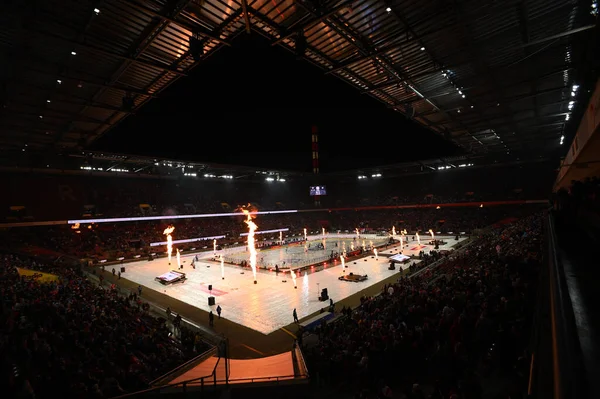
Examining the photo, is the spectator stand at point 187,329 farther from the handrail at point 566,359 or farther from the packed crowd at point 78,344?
the handrail at point 566,359

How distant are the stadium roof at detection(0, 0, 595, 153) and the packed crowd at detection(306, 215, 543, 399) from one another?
28.9 ft

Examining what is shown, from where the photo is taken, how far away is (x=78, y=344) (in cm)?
1035

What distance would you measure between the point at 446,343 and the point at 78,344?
38.1ft

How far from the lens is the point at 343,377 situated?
32.4 ft

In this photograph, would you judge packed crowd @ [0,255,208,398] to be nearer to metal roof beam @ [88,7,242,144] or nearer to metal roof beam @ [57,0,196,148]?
metal roof beam @ [57,0,196,148]

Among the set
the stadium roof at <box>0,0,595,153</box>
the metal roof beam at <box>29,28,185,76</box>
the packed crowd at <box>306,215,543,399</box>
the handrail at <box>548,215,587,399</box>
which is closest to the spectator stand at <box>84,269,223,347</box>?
the packed crowd at <box>306,215,543,399</box>

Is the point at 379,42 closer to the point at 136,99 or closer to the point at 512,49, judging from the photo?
the point at 512,49

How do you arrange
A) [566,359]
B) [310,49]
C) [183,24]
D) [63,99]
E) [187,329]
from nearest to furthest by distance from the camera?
1. [566,359]
2. [183,24]
3. [310,49]
4. [187,329]
5. [63,99]

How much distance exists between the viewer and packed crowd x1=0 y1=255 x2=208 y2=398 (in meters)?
8.04

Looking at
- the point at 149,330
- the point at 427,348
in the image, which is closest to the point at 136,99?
the point at 149,330

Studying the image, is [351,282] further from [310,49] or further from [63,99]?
[63,99]

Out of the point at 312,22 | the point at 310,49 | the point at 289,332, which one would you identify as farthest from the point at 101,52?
the point at 289,332

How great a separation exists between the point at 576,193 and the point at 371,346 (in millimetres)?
7394

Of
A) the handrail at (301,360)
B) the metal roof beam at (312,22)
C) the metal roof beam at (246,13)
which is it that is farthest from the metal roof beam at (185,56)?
the handrail at (301,360)
